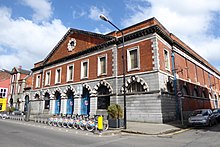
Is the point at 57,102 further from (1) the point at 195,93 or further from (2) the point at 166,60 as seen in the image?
(1) the point at 195,93

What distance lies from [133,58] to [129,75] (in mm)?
2068

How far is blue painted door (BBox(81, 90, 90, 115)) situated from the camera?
22622 millimetres

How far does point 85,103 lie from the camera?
75.2ft

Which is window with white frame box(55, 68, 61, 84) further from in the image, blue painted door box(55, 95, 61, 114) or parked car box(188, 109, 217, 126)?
parked car box(188, 109, 217, 126)

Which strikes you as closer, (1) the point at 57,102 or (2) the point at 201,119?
(2) the point at 201,119

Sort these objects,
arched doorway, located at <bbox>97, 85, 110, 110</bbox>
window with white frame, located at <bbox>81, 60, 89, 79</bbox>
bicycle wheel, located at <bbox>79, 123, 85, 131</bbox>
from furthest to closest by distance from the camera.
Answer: window with white frame, located at <bbox>81, 60, 89, 79</bbox> → arched doorway, located at <bbox>97, 85, 110, 110</bbox> → bicycle wheel, located at <bbox>79, 123, 85, 131</bbox>

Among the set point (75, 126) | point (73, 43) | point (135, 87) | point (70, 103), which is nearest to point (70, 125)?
point (75, 126)

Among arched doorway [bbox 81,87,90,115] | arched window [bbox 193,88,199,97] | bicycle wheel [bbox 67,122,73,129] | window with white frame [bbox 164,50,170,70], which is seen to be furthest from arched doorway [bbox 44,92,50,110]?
arched window [bbox 193,88,199,97]

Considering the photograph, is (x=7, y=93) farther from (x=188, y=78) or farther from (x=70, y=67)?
(x=188, y=78)

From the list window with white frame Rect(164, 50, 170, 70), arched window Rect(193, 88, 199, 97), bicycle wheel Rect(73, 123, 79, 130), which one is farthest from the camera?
arched window Rect(193, 88, 199, 97)

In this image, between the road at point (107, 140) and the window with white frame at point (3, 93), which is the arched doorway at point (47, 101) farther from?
the window with white frame at point (3, 93)

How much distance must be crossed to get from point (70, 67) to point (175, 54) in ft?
50.9

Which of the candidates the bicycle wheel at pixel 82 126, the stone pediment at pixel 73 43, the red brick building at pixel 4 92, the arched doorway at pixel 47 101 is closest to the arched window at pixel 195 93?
the stone pediment at pixel 73 43

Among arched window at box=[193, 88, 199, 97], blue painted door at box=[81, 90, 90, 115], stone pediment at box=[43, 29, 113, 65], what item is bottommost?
blue painted door at box=[81, 90, 90, 115]
